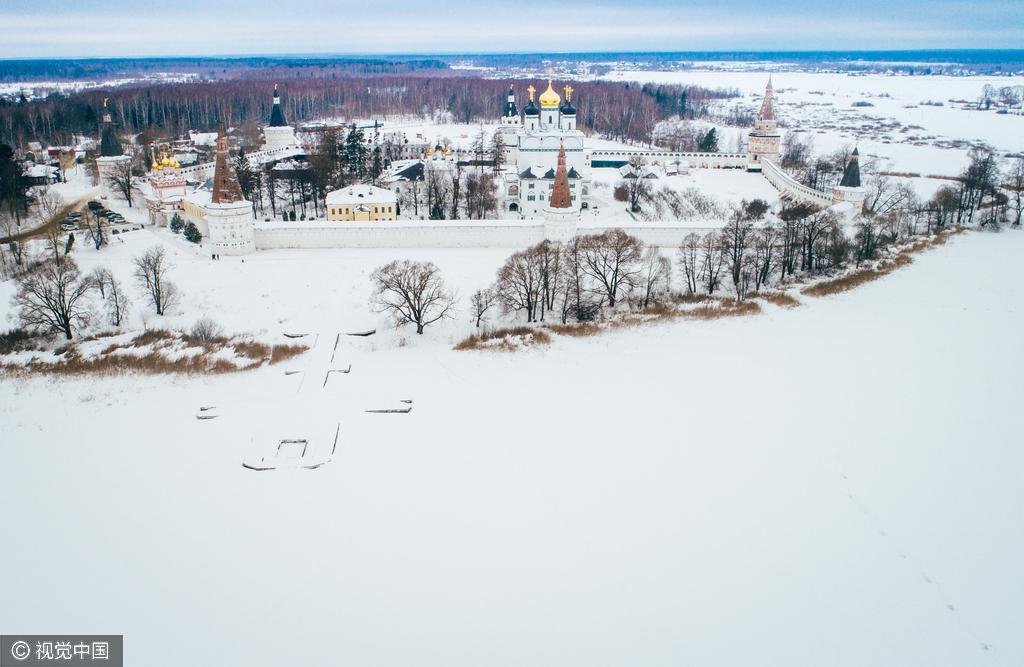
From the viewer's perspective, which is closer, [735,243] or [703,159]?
[735,243]

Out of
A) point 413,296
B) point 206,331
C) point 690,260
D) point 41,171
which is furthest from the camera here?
point 41,171

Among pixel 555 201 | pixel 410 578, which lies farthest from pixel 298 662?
pixel 555 201

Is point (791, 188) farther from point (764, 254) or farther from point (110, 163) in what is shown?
point (110, 163)

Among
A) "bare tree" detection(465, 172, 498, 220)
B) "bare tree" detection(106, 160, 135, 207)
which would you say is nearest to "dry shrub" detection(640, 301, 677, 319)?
"bare tree" detection(465, 172, 498, 220)

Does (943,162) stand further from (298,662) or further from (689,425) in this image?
(298,662)

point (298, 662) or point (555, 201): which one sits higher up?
point (555, 201)

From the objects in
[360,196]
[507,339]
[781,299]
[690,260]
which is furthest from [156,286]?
[781,299]
